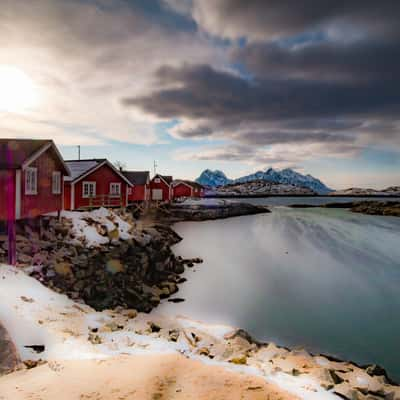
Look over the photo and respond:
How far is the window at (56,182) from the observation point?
17.1 m

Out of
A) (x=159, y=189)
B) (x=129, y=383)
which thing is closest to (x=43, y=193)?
(x=129, y=383)

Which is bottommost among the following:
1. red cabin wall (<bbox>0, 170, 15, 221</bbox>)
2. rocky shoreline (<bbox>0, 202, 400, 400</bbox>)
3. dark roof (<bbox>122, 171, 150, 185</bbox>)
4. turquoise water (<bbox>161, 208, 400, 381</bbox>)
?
turquoise water (<bbox>161, 208, 400, 381</bbox>)

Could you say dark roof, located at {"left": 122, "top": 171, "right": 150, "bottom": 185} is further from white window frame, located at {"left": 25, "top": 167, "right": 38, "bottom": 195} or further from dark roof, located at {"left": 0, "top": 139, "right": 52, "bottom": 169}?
white window frame, located at {"left": 25, "top": 167, "right": 38, "bottom": 195}

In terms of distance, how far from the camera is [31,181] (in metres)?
14.6

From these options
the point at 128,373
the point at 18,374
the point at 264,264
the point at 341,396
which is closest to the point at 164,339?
the point at 128,373

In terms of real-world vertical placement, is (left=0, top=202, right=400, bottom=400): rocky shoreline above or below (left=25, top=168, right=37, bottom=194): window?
below

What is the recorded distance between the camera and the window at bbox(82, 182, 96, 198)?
24.7 meters

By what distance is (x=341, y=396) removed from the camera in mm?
5977

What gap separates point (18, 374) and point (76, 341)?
5.95ft

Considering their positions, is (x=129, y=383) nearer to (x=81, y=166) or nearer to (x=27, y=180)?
(x=27, y=180)

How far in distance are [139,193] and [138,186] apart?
1147 millimetres

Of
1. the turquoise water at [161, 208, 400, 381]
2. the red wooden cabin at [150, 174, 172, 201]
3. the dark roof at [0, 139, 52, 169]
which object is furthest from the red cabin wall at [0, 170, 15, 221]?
the red wooden cabin at [150, 174, 172, 201]

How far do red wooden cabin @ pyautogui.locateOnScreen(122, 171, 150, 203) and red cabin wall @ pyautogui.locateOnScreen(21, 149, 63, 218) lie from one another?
1035 inches

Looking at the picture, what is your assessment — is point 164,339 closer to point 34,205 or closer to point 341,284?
point 34,205
